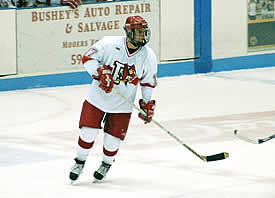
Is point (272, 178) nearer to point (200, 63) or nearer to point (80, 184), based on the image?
point (80, 184)

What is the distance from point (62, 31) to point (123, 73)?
16.7 ft

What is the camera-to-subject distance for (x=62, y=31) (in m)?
12.1

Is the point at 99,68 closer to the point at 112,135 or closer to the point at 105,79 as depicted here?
the point at 105,79

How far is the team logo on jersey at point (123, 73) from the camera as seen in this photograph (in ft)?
23.2

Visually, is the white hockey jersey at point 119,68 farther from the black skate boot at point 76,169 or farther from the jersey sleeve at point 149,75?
the black skate boot at point 76,169

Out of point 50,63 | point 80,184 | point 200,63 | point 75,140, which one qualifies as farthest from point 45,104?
point 80,184

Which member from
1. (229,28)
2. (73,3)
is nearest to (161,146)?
(73,3)

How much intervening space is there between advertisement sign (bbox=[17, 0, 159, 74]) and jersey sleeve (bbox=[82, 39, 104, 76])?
4869mm

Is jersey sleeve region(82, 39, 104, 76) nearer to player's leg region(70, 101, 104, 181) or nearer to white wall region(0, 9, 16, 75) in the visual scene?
player's leg region(70, 101, 104, 181)

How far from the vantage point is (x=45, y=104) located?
36.0ft

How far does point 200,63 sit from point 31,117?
3.62 m

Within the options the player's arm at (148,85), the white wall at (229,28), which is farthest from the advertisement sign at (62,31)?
the player's arm at (148,85)

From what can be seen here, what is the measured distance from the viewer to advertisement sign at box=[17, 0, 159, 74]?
1184 cm

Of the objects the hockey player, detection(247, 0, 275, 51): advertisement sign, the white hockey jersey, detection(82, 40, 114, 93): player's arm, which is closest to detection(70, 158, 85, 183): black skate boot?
the hockey player
